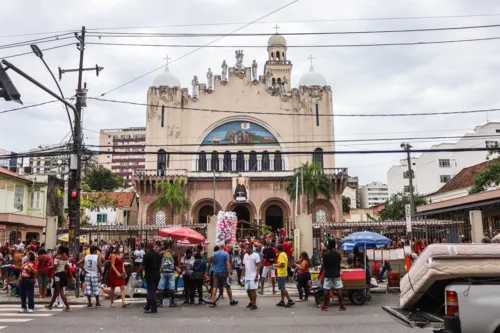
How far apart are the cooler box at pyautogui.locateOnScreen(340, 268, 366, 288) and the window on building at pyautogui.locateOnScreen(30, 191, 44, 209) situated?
97.6 feet

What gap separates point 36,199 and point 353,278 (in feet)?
98.7

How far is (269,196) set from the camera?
46.3 meters

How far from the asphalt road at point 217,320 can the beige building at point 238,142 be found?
33.4 metres

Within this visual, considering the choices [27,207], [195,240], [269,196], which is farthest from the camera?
[269,196]

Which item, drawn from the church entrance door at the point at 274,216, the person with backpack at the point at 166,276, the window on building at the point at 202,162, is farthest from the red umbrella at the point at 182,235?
the window on building at the point at 202,162

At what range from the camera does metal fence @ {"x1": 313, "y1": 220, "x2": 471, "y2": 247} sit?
832 inches

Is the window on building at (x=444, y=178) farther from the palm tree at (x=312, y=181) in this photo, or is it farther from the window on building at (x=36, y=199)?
the window on building at (x=36, y=199)

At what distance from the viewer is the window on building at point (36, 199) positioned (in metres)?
35.7

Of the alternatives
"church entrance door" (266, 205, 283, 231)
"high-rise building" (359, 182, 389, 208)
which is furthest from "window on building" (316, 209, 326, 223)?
"high-rise building" (359, 182, 389, 208)

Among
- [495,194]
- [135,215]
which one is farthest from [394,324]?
[135,215]

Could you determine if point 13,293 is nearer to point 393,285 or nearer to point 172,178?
point 393,285

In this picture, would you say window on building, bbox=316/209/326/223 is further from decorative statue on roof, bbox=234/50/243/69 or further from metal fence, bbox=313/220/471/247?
decorative statue on roof, bbox=234/50/243/69

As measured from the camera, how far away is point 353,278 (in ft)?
41.5

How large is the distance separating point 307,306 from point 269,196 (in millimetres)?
33862
